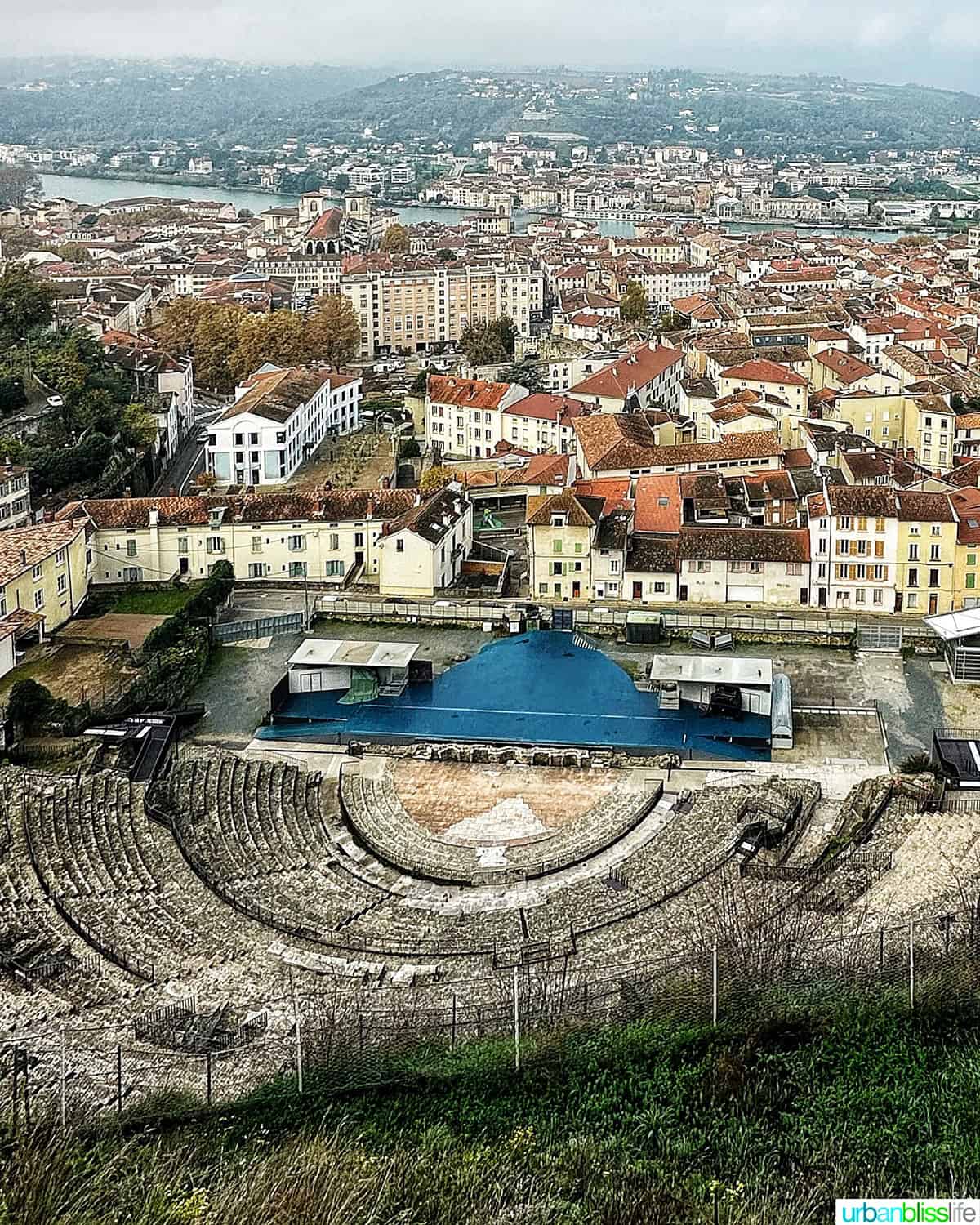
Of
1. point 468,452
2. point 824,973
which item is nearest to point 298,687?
point 824,973

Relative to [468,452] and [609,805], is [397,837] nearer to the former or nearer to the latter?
[609,805]

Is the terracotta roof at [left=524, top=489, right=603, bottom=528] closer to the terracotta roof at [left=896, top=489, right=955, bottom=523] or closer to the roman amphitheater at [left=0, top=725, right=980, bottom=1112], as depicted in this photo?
the terracotta roof at [left=896, top=489, right=955, bottom=523]

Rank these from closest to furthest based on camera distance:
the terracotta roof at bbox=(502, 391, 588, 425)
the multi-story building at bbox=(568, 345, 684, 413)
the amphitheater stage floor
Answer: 1. the amphitheater stage floor
2. the terracotta roof at bbox=(502, 391, 588, 425)
3. the multi-story building at bbox=(568, 345, 684, 413)

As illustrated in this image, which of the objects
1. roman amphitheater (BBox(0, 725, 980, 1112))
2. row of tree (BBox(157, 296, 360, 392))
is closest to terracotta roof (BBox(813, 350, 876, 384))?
row of tree (BBox(157, 296, 360, 392))

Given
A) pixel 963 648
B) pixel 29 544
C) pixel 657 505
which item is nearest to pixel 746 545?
pixel 657 505

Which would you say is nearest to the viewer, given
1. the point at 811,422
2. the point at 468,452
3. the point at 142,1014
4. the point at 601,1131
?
the point at 601,1131

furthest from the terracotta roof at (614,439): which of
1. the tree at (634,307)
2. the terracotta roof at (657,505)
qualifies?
the tree at (634,307)

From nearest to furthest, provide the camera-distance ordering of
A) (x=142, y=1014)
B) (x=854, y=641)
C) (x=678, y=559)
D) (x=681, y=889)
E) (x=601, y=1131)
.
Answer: (x=601, y=1131) → (x=142, y=1014) → (x=681, y=889) → (x=854, y=641) → (x=678, y=559)
